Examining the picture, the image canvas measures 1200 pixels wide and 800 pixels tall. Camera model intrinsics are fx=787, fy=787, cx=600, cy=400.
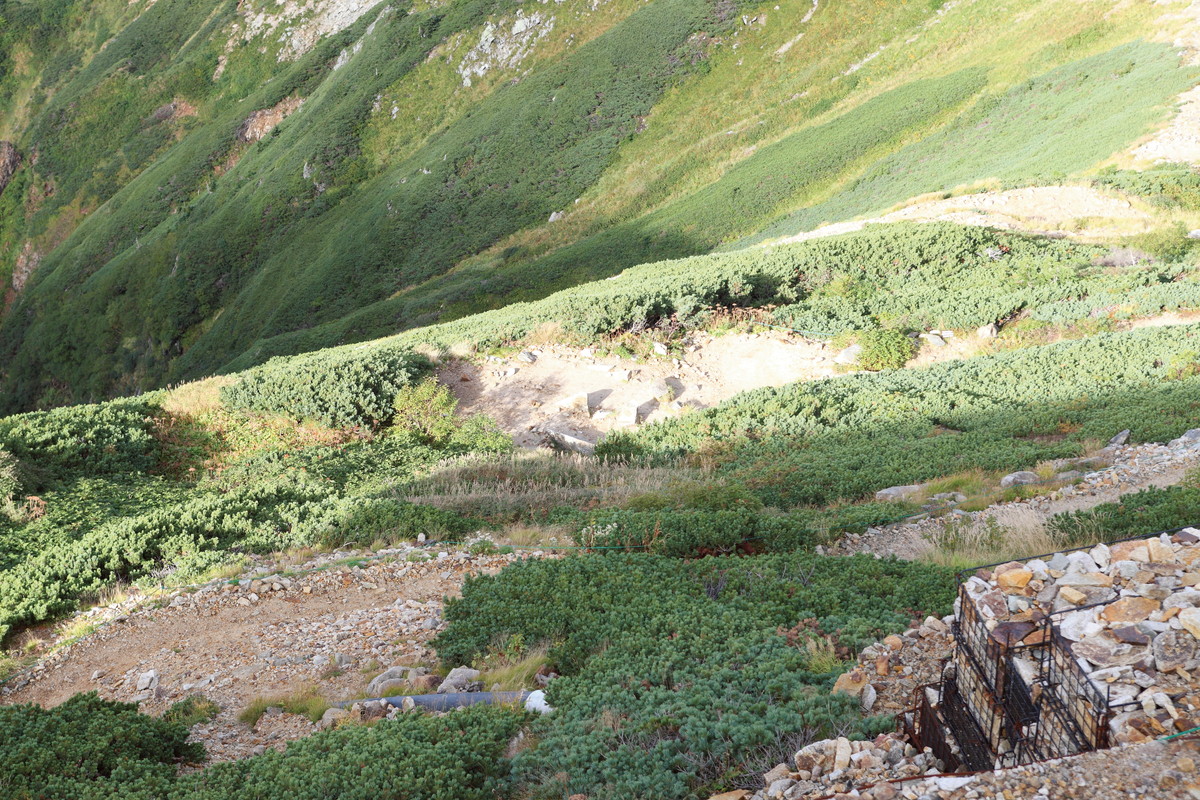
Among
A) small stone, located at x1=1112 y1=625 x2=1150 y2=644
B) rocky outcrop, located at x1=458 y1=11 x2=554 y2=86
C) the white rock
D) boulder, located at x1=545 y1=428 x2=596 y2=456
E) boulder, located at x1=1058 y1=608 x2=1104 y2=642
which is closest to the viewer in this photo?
small stone, located at x1=1112 y1=625 x2=1150 y2=644

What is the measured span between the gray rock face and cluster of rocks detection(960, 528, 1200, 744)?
3979 millimetres

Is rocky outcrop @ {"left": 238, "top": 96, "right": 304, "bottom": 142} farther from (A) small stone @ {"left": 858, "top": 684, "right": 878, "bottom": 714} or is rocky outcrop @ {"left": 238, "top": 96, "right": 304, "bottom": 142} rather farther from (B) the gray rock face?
(A) small stone @ {"left": 858, "top": 684, "right": 878, "bottom": 714}

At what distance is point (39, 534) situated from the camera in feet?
39.1

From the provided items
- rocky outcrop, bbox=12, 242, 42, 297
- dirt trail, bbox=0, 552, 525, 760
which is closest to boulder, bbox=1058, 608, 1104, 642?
dirt trail, bbox=0, 552, 525, 760

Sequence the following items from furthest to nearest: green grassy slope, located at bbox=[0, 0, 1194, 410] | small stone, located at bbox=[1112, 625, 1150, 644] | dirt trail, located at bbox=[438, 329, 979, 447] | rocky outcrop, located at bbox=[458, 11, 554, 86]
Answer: rocky outcrop, located at bbox=[458, 11, 554, 86]
green grassy slope, located at bbox=[0, 0, 1194, 410]
dirt trail, located at bbox=[438, 329, 979, 447]
small stone, located at bbox=[1112, 625, 1150, 644]

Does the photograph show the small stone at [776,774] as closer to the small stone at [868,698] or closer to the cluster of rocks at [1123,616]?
the small stone at [868,698]

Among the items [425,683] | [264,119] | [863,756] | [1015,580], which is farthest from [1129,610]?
[264,119]

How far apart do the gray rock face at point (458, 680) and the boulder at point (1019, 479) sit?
745cm

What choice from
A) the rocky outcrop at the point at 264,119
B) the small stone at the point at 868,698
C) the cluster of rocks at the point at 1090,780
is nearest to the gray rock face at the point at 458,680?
the small stone at the point at 868,698

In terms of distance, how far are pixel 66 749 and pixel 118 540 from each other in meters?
6.30

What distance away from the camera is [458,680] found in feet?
21.8

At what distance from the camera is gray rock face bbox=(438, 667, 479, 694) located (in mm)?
6557

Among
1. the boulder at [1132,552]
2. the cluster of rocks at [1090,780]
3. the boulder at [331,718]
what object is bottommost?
the boulder at [1132,552]

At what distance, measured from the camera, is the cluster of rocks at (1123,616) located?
366cm
